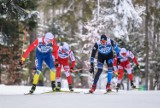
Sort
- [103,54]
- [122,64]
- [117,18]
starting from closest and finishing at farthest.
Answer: [103,54]
[122,64]
[117,18]

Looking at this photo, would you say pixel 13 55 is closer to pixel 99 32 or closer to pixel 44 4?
pixel 99 32

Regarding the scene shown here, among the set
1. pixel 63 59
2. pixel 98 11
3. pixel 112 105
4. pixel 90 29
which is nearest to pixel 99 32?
pixel 90 29

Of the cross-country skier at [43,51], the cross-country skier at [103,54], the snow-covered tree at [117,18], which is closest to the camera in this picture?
the cross-country skier at [43,51]

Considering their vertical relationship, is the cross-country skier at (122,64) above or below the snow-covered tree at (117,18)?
below

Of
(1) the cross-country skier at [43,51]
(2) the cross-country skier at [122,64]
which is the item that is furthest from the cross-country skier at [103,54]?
(2) the cross-country skier at [122,64]

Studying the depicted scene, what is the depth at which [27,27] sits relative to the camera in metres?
26.0

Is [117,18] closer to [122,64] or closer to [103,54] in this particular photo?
[122,64]

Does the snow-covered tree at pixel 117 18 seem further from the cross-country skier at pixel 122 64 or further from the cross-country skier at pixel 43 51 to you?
the cross-country skier at pixel 43 51

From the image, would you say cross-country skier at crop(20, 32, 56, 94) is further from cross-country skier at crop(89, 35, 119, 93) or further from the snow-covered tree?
the snow-covered tree

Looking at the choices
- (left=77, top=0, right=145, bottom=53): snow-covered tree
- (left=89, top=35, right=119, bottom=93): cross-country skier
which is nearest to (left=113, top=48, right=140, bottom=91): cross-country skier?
(left=89, top=35, right=119, bottom=93): cross-country skier

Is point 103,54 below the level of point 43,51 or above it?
below

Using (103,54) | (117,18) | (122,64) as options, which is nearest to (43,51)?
(103,54)

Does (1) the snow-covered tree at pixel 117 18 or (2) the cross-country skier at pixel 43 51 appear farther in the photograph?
(1) the snow-covered tree at pixel 117 18

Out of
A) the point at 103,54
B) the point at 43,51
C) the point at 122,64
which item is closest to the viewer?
the point at 43,51
